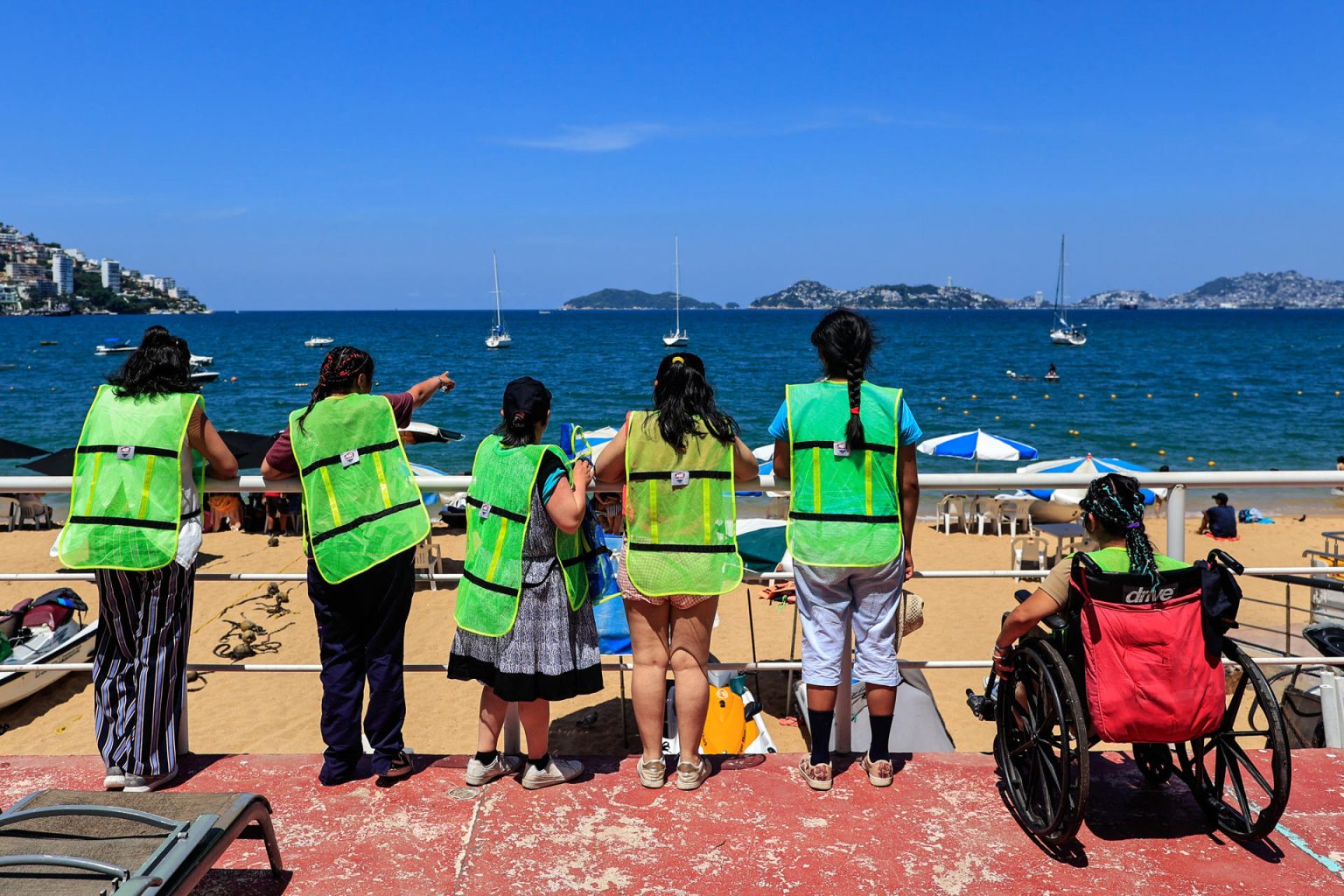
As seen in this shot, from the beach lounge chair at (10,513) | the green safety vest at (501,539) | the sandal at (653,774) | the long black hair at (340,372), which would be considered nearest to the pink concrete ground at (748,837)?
the sandal at (653,774)

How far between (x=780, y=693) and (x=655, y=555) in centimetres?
633

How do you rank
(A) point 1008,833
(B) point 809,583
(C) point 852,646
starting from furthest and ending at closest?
(C) point 852,646, (B) point 809,583, (A) point 1008,833

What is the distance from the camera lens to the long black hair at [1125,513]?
290 centimetres

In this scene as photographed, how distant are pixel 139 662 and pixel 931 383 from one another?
180 feet

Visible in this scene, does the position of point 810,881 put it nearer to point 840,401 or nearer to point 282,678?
point 840,401

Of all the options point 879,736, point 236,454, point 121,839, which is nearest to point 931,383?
point 236,454

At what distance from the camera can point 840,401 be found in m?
3.30

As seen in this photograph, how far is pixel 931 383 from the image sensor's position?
55719 mm

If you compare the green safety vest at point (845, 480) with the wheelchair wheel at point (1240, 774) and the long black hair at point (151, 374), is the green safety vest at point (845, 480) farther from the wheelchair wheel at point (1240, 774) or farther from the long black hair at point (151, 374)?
the long black hair at point (151, 374)

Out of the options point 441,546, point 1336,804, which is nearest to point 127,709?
point 1336,804

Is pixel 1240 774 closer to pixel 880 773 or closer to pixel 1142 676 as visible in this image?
pixel 1142 676

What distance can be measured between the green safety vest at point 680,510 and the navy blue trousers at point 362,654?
2.71ft

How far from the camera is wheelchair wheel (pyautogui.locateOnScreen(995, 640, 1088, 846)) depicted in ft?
9.29

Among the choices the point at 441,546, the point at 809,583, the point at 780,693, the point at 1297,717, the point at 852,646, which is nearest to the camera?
the point at 809,583
